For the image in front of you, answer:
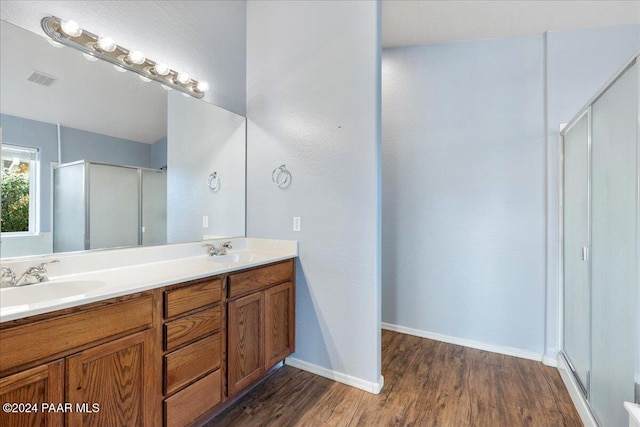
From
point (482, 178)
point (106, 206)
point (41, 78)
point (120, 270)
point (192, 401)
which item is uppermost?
point (41, 78)

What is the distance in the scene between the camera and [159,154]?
1.99 metres

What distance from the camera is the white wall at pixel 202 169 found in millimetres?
2078

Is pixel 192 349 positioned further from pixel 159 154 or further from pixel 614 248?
pixel 614 248

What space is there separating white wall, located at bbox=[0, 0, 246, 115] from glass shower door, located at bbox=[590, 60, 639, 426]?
235 centimetres

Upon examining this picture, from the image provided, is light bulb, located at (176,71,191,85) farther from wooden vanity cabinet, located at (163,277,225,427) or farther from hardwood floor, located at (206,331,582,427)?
hardwood floor, located at (206,331,582,427)

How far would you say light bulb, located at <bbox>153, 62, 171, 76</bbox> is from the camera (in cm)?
190

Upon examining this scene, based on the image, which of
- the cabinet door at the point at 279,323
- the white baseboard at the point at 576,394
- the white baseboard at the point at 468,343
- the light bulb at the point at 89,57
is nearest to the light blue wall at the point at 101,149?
the light bulb at the point at 89,57

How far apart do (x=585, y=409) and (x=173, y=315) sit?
2308 mm

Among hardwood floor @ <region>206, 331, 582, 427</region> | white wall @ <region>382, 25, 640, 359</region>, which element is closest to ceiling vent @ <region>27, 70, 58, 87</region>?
hardwood floor @ <region>206, 331, 582, 427</region>

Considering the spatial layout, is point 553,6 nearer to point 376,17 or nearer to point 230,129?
point 376,17

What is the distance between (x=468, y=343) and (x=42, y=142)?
3368mm

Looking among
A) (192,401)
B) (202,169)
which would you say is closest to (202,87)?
(202,169)

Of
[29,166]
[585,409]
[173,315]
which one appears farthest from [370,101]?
[585,409]

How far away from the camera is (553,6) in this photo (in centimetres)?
224
